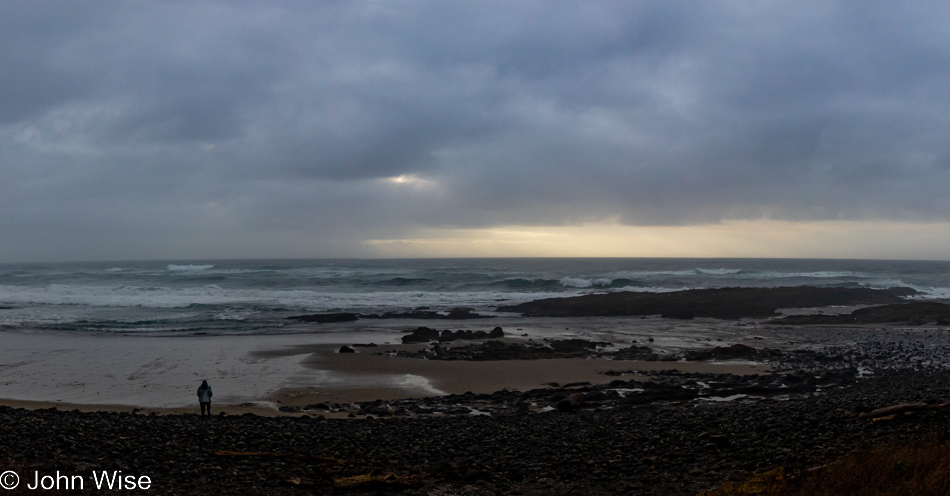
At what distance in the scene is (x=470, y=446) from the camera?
8.96 meters

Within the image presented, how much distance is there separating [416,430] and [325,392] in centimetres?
505

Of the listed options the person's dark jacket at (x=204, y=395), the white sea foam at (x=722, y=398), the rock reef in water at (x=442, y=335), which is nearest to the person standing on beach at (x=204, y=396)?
the person's dark jacket at (x=204, y=395)

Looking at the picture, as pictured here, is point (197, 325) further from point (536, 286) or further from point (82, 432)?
point (536, 286)

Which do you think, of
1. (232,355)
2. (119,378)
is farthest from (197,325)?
(119,378)

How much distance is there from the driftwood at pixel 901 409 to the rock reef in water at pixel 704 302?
25.0 metres

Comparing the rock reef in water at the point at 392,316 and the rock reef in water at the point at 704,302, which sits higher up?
the rock reef in water at the point at 704,302

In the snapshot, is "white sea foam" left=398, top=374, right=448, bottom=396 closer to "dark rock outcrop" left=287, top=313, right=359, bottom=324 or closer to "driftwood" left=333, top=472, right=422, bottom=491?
"driftwood" left=333, top=472, right=422, bottom=491

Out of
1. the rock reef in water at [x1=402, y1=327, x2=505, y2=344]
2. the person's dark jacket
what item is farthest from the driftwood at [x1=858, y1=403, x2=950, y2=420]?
the rock reef in water at [x1=402, y1=327, x2=505, y2=344]

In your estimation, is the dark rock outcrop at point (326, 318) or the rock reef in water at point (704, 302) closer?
the dark rock outcrop at point (326, 318)

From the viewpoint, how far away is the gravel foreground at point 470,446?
698 cm

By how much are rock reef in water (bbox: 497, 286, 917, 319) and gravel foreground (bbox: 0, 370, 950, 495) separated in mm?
23596

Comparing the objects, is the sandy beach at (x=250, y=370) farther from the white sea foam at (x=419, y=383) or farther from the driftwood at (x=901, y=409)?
the driftwood at (x=901, y=409)

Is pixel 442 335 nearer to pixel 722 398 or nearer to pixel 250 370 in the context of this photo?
pixel 250 370

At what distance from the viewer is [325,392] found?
1426 cm
